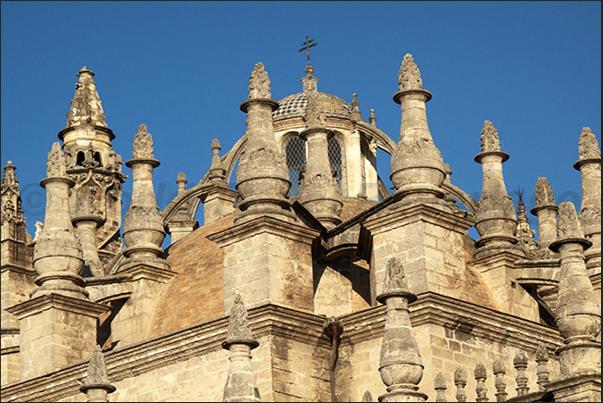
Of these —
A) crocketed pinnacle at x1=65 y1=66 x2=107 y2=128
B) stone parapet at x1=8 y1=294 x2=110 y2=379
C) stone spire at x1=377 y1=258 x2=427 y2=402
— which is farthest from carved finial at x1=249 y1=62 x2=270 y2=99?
crocketed pinnacle at x1=65 y1=66 x2=107 y2=128

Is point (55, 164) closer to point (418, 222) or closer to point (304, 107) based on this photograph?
point (418, 222)

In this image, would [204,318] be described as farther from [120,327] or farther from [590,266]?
[590,266]

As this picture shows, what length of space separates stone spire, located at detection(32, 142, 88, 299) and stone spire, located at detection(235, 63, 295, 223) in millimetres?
4488

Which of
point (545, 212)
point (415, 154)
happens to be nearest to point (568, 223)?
point (415, 154)

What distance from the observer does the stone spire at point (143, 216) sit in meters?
33.5

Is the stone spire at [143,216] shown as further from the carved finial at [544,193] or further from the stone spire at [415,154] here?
the carved finial at [544,193]

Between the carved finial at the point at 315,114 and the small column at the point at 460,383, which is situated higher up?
the carved finial at the point at 315,114

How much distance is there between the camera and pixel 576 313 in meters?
22.5

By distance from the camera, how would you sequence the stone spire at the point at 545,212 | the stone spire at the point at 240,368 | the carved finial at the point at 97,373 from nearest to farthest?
the stone spire at the point at 240,368 < the carved finial at the point at 97,373 < the stone spire at the point at 545,212

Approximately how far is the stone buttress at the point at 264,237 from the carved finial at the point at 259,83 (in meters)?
0.03

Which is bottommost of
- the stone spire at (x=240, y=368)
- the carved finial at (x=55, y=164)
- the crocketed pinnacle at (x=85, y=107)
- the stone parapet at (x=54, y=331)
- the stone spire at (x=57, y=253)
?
the stone spire at (x=240, y=368)

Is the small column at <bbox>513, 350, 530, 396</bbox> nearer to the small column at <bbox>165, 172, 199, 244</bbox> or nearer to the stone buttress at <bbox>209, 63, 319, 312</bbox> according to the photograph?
the stone buttress at <bbox>209, 63, 319, 312</bbox>

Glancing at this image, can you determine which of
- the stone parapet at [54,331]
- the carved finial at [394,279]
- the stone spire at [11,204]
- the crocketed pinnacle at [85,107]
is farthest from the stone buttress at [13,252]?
the carved finial at [394,279]

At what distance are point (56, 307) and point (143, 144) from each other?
4.68m
